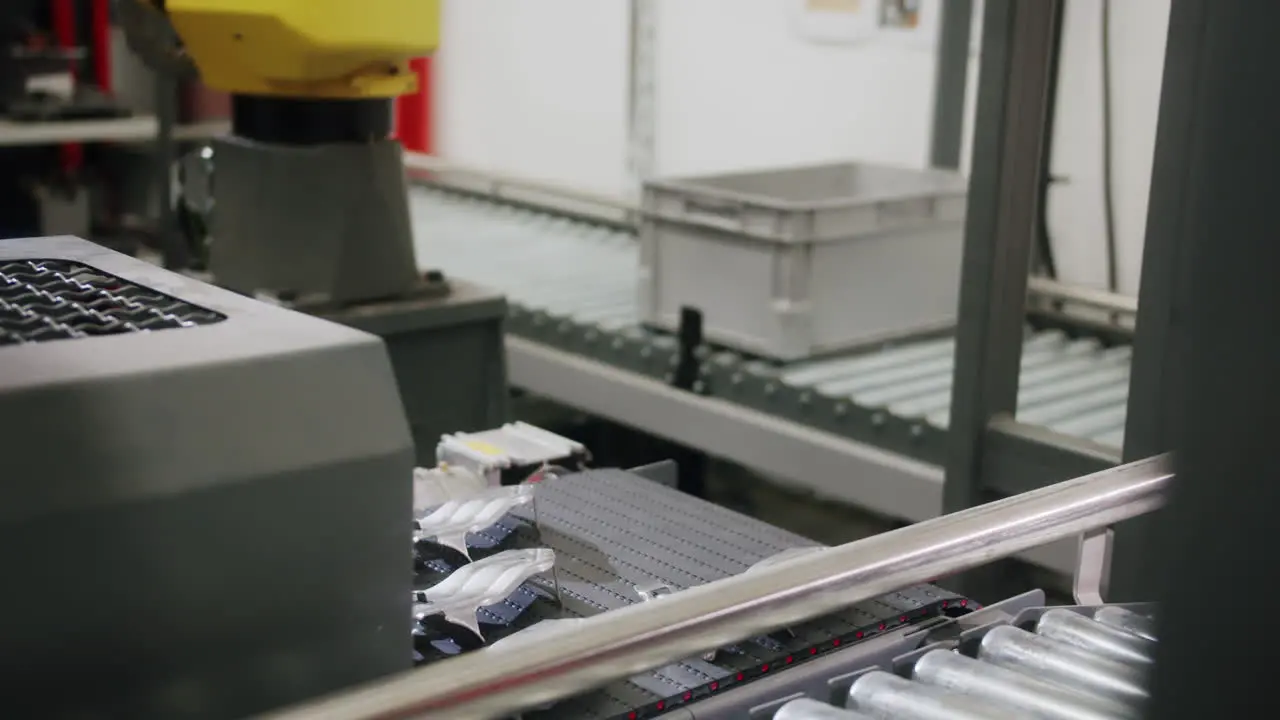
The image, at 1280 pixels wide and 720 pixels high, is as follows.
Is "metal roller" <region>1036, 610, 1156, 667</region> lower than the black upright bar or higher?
lower

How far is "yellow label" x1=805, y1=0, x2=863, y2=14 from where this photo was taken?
356 cm

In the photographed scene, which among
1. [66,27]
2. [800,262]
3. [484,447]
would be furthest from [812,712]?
[66,27]

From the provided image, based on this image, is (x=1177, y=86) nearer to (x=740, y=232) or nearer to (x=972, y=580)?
(x=972, y=580)

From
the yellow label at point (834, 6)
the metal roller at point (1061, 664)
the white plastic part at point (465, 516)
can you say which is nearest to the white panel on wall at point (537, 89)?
the yellow label at point (834, 6)

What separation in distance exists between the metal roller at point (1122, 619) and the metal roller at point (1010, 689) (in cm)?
15

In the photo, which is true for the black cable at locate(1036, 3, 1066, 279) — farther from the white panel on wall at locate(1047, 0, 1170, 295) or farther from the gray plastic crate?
the gray plastic crate

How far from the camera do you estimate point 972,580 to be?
7.70 ft

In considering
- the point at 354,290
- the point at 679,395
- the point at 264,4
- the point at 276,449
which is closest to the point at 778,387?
the point at 679,395

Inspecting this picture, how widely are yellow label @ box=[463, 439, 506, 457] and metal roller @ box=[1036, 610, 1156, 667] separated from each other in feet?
2.10

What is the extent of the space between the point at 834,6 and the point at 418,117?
2006 mm

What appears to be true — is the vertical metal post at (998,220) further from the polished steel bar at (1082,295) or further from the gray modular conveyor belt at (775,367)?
the polished steel bar at (1082,295)

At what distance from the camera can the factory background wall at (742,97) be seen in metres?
3.16

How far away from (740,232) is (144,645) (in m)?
2.18

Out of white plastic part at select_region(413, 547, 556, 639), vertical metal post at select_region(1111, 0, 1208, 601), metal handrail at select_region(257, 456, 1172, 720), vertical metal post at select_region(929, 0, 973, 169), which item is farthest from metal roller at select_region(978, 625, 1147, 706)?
vertical metal post at select_region(929, 0, 973, 169)
